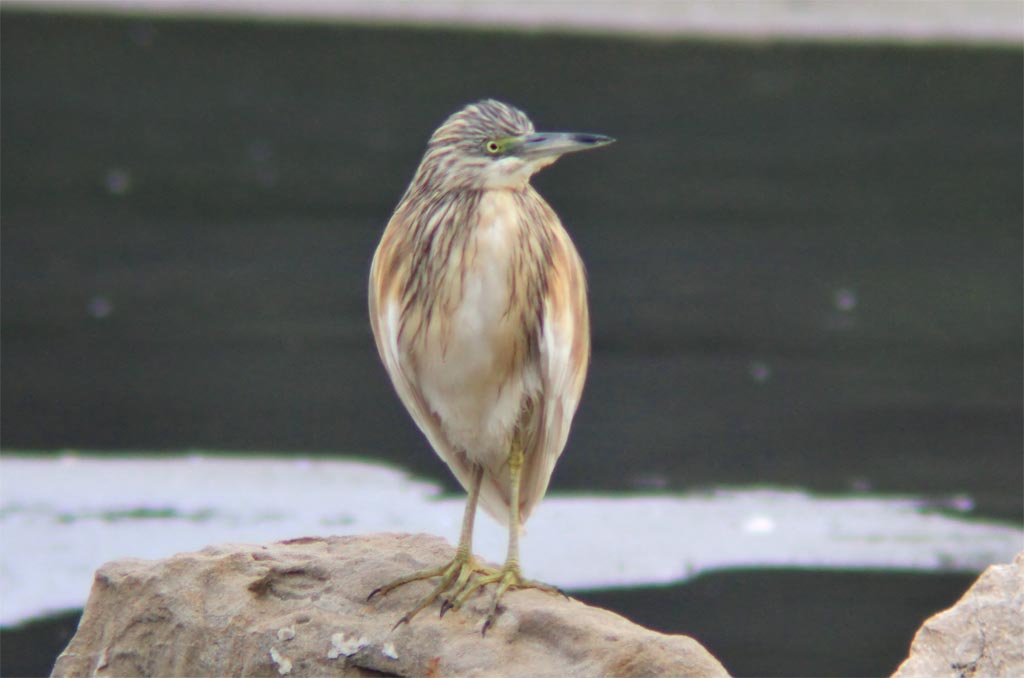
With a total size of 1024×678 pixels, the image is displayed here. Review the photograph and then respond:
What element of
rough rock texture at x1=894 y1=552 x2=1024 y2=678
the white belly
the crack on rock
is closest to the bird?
the white belly

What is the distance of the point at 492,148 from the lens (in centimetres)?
446

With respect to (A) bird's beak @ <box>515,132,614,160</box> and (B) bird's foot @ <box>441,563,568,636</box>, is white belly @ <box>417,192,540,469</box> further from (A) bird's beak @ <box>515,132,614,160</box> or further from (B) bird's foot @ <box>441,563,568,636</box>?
(B) bird's foot @ <box>441,563,568,636</box>

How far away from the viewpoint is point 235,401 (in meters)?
8.71

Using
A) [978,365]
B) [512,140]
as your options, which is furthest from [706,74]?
[512,140]

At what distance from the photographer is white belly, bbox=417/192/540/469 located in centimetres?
437

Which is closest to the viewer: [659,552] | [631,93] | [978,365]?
[659,552]

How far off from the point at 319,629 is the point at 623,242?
7.92 metres

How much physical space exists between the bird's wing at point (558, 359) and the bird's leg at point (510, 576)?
0.29 ft

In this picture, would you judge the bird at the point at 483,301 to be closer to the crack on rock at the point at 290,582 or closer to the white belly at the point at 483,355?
the white belly at the point at 483,355

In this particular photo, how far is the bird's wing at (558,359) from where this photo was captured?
14.6 feet

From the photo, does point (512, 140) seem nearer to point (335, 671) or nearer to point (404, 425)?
point (335, 671)

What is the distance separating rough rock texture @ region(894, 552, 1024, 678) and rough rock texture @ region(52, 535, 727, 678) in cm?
51

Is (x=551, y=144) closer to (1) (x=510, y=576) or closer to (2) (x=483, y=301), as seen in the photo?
(2) (x=483, y=301)

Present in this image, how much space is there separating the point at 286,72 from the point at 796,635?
1233cm
